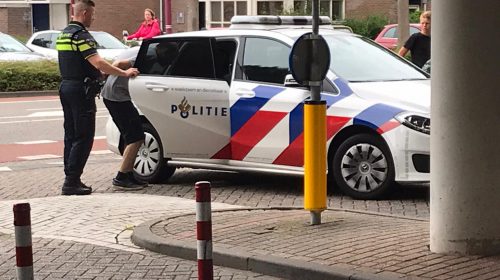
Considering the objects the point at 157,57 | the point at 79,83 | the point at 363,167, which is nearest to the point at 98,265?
the point at 363,167

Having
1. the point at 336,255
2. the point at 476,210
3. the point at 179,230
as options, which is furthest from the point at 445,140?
the point at 179,230

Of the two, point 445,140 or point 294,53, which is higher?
point 294,53

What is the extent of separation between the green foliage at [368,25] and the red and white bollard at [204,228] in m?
36.5

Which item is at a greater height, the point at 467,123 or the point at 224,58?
the point at 224,58

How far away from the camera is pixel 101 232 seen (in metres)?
7.80

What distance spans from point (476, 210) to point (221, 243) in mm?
1863

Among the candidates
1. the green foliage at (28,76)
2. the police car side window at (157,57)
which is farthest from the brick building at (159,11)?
the police car side window at (157,57)

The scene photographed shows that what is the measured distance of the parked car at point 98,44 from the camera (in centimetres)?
2701

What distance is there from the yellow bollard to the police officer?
122 inches

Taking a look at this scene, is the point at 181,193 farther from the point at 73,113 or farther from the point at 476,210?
the point at 476,210

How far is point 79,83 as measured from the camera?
31.7ft

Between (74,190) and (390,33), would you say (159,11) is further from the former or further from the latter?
(74,190)

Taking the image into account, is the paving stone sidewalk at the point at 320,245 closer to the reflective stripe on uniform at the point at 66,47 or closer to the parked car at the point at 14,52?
the reflective stripe on uniform at the point at 66,47

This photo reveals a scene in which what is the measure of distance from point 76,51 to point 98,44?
17.9m
